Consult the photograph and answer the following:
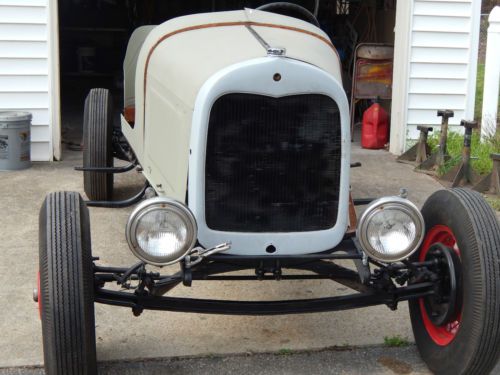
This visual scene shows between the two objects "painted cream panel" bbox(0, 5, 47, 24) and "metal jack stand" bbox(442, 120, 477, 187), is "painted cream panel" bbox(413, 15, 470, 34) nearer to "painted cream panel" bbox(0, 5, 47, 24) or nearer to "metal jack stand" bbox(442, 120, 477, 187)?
"metal jack stand" bbox(442, 120, 477, 187)

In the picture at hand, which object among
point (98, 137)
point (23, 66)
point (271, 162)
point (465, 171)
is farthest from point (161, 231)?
point (23, 66)

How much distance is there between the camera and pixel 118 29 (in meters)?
15.2

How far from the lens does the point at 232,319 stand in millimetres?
4094

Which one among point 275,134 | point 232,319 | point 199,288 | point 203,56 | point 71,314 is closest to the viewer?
point 71,314

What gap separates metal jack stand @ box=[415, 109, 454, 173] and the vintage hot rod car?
3856mm

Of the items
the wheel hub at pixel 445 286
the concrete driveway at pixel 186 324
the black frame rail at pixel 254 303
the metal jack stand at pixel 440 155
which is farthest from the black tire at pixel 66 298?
the metal jack stand at pixel 440 155

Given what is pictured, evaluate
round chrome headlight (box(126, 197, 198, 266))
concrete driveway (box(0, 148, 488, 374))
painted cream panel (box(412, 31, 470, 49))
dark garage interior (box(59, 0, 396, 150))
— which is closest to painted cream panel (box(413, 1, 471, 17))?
painted cream panel (box(412, 31, 470, 49))

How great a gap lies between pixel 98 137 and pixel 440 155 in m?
3.22

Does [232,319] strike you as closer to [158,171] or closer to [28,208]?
[158,171]

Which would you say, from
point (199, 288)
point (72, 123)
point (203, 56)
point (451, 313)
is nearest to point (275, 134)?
point (203, 56)

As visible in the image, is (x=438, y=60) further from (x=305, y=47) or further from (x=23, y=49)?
(x=305, y=47)

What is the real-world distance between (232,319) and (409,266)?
112 cm

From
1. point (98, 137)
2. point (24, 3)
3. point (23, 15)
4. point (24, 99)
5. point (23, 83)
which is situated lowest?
point (98, 137)

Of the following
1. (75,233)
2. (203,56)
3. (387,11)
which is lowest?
(75,233)
